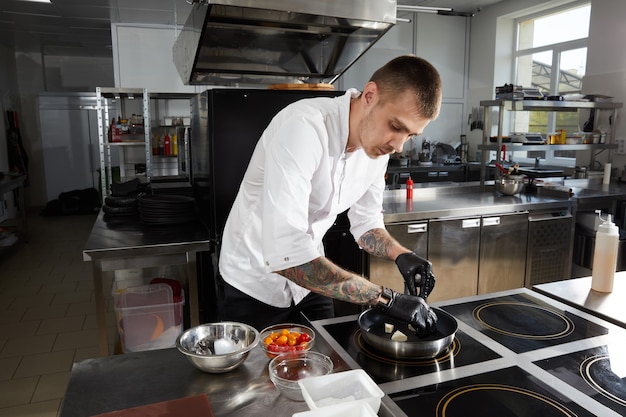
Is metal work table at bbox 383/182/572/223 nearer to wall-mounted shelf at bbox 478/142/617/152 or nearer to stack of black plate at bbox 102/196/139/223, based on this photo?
wall-mounted shelf at bbox 478/142/617/152

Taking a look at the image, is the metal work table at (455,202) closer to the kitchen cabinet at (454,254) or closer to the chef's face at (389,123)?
the kitchen cabinet at (454,254)

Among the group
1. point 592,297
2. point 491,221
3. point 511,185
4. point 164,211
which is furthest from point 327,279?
point 511,185

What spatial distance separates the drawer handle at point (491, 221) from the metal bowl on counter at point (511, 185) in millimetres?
647

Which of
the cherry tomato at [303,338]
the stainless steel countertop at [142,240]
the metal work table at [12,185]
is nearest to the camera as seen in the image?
the cherry tomato at [303,338]

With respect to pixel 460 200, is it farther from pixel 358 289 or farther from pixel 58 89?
pixel 58 89

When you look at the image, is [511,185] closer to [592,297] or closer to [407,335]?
[592,297]

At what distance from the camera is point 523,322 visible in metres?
1.53

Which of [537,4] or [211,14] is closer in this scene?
[211,14]

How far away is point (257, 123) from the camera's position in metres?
2.73

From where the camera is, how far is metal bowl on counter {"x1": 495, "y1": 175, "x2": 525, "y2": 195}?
13.4 ft

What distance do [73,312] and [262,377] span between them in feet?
11.6

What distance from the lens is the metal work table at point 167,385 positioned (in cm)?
108

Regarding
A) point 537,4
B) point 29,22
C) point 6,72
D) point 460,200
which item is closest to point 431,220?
point 460,200

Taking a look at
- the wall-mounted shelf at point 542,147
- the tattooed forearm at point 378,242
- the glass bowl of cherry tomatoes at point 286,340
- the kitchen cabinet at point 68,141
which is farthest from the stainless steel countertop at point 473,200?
the kitchen cabinet at point 68,141
